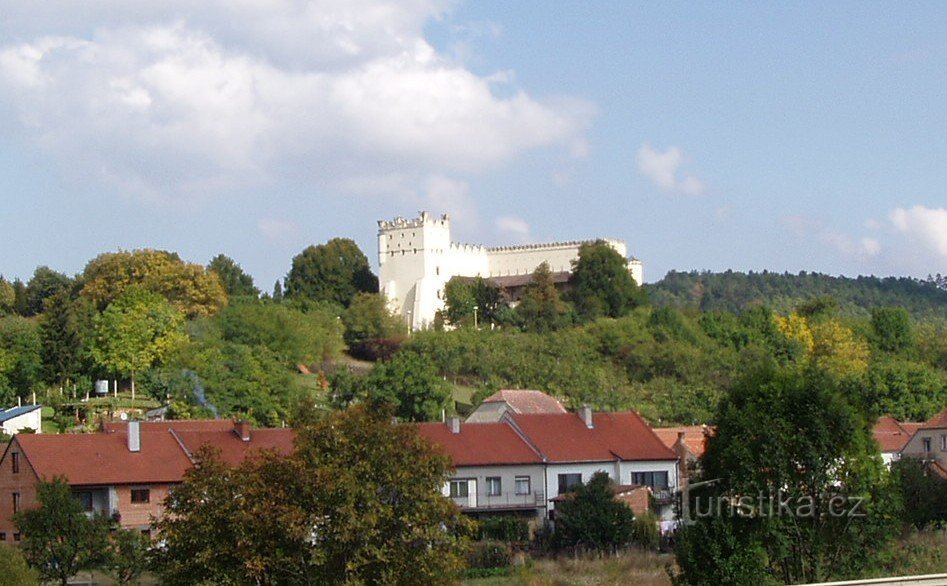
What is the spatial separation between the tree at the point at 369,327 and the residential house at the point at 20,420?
36774 mm

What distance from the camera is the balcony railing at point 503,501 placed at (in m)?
54.3

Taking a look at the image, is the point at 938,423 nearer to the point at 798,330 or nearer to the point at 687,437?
the point at 687,437

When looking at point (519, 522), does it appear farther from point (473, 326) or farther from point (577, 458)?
point (473, 326)

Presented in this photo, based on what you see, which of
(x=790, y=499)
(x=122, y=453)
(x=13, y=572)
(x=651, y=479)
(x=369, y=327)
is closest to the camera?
(x=790, y=499)

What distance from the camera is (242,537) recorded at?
33031mm

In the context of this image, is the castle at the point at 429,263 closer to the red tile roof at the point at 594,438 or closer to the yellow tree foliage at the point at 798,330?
the yellow tree foliage at the point at 798,330

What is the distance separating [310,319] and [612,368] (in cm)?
Answer: 1830

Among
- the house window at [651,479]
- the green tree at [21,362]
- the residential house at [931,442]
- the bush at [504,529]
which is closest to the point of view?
the bush at [504,529]

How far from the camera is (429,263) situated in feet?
379

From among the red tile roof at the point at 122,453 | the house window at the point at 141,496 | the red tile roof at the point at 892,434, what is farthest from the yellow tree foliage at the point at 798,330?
the house window at the point at 141,496

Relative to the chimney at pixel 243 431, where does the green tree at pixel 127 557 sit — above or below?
below

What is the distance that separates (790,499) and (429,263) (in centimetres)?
8461

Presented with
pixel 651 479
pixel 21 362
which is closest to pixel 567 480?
pixel 651 479

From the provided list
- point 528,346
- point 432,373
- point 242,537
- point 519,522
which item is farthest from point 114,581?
point 528,346
